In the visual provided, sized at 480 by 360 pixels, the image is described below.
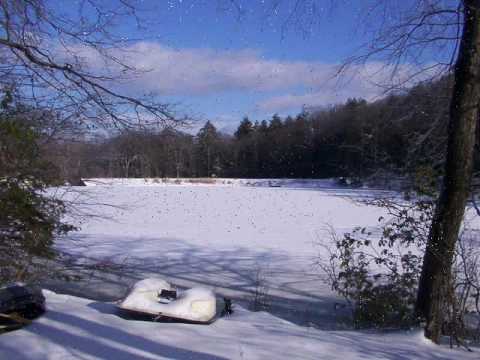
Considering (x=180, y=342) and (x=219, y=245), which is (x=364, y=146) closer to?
(x=180, y=342)

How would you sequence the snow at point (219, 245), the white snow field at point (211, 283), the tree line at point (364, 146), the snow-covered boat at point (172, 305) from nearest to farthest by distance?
the white snow field at point (211, 283), the snow-covered boat at point (172, 305), the tree line at point (364, 146), the snow at point (219, 245)

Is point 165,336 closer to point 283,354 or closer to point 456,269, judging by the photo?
point 283,354

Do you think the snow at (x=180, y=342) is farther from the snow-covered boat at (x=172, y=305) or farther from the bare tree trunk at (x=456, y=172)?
the bare tree trunk at (x=456, y=172)

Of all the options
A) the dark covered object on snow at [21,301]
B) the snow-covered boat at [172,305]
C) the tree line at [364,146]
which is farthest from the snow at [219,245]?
the snow-covered boat at [172,305]

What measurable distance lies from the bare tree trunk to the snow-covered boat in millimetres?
2461

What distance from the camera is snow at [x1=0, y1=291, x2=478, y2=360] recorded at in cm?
348

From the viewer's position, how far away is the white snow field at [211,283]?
367 centimetres

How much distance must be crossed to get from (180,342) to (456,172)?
3.49 metres

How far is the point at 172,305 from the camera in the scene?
4465 mm

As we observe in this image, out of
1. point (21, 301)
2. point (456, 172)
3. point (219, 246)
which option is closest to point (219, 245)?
point (219, 246)

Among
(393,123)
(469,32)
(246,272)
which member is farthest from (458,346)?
(246,272)

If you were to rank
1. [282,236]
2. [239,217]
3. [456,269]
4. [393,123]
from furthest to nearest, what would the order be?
[239,217], [282,236], [393,123], [456,269]

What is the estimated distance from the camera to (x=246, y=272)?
34.9 feet

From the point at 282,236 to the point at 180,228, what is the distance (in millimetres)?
3871
